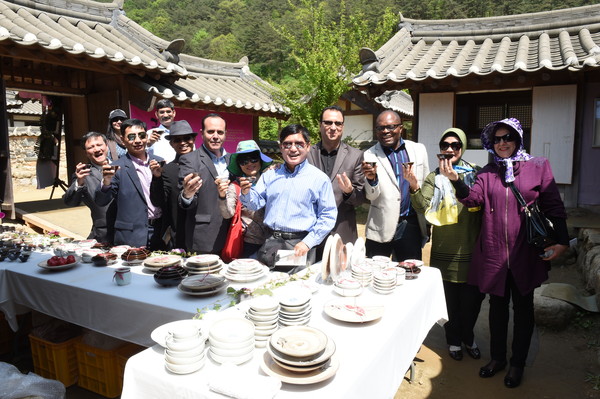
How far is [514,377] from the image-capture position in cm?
317

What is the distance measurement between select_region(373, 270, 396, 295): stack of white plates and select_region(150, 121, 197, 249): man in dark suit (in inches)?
76.7

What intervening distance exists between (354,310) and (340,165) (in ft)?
5.39

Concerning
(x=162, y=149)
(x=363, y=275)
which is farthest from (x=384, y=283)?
(x=162, y=149)

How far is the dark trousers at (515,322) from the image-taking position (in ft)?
10.1

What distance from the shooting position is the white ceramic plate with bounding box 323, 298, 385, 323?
201 cm

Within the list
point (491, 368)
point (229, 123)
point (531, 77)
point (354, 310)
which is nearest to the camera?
point (354, 310)

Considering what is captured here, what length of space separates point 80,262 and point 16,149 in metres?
16.7

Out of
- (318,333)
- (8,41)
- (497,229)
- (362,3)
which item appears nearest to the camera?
(318,333)

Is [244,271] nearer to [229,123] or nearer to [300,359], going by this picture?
[300,359]

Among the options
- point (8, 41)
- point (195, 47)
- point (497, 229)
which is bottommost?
point (497, 229)

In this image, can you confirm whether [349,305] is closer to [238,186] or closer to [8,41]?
[238,186]

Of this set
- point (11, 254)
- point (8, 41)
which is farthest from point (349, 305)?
point (8, 41)

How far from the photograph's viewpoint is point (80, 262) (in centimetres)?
321

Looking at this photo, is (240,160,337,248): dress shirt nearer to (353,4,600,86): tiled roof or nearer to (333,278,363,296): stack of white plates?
(333,278,363,296): stack of white plates
